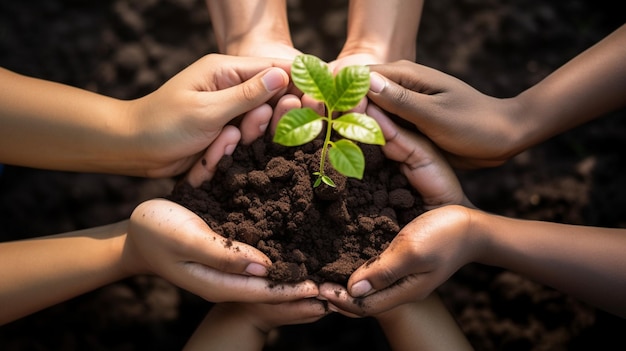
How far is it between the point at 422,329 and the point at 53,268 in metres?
1.02

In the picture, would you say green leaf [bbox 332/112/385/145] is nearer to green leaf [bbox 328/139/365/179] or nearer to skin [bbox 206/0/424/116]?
green leaf [bbox 328/139/365/179]

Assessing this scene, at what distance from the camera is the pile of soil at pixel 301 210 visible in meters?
1.32

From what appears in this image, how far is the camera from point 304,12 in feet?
6.89

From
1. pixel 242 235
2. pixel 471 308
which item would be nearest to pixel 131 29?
pixel 242 235

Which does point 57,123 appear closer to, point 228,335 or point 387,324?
point 228,335

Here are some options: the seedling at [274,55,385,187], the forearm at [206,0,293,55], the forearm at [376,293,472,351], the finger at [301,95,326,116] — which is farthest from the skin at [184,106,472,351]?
the forearm at [206,0,293,55]

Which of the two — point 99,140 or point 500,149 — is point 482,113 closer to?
point 500,149

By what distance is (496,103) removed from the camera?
149 cm

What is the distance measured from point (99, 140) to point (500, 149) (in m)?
1.10

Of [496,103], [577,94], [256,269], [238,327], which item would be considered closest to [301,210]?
[256,269]

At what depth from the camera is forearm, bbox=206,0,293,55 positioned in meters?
1.65

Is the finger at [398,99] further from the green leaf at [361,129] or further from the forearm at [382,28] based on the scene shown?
the forearm at [382,28]

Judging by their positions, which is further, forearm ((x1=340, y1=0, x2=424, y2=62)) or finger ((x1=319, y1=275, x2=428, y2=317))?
forearm ((x1=340, y1=0, x2=424, y2=62))

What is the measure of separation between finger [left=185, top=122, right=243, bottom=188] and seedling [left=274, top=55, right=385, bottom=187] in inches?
11.8
